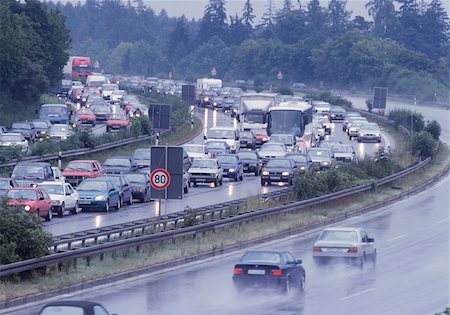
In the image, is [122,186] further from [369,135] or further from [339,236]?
[369,135]

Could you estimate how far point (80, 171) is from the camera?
5497cm

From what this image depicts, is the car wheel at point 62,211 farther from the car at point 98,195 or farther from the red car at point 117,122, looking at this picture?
the red car at point 117,122

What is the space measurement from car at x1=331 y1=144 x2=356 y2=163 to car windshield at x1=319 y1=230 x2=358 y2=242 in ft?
119

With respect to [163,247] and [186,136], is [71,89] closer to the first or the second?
[186,136]

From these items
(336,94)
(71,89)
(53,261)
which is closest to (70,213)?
(53,261)

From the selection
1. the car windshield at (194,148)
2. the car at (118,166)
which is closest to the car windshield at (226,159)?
the car windshield at (194,148)

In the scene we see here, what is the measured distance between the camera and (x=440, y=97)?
15700 centimetres

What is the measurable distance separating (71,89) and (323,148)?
61.3m

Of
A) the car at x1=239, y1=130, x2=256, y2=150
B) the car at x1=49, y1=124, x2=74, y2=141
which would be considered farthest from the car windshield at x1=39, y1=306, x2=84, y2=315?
the car at x1=239, y1=130, x2=256, y2=150

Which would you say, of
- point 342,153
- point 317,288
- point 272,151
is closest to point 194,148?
point 272,151

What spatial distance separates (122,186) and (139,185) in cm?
234

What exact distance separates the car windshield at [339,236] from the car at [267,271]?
6277 mm

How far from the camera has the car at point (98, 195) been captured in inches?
1850

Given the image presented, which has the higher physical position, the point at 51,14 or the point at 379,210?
the point at 51,14
